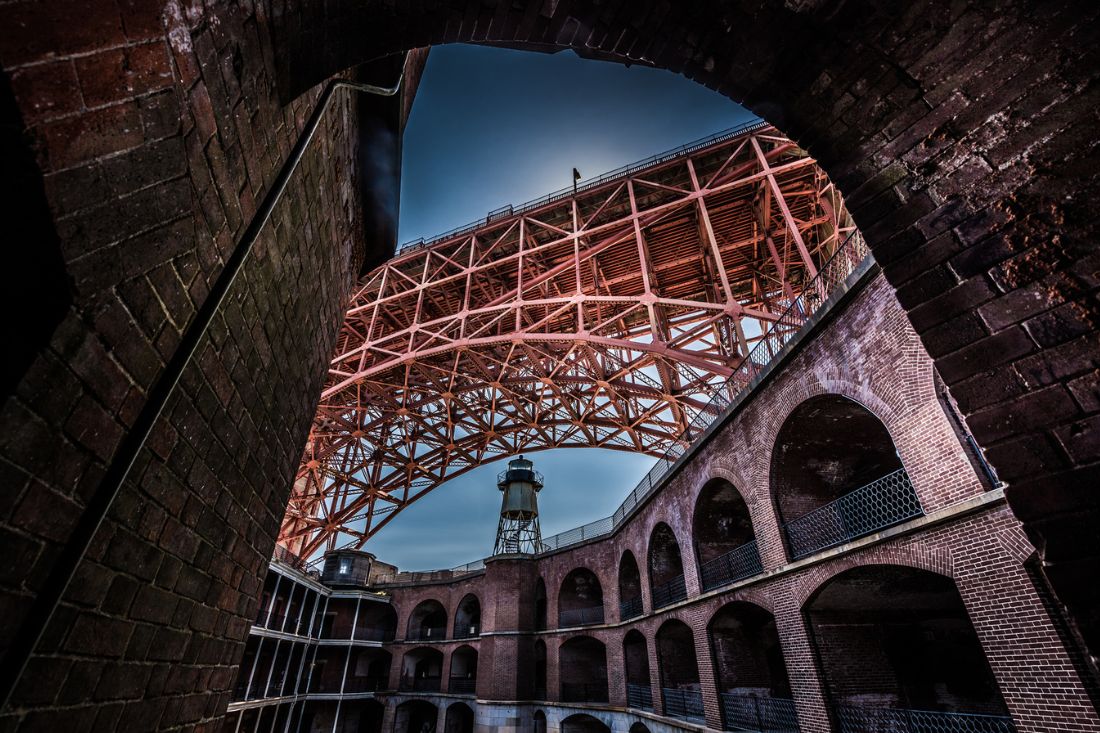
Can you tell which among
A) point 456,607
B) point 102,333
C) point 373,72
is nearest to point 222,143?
point 102,333

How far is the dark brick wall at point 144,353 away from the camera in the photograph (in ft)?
3.22

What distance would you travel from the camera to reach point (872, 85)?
211 cm

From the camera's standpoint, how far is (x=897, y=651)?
10078 millimetres

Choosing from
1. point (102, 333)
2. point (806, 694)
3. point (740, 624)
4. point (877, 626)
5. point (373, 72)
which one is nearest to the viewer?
point (102, 333)

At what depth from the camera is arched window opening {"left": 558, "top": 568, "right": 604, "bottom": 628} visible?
20.9 metres

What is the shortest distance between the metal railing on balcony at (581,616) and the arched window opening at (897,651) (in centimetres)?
1182

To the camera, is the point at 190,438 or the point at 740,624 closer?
the point at 190,438

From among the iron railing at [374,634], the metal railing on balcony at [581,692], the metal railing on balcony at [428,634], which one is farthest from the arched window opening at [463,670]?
the metal railing on balcony at [581,692]

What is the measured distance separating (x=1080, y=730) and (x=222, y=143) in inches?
330

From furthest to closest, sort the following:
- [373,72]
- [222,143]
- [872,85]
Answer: [373,72] < [872,85] < [222,143]

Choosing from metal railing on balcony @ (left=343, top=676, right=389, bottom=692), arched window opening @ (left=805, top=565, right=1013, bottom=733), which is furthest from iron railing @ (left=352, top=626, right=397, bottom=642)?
arched window opening @ (left=805, top=565, right=1013, bottom=733)

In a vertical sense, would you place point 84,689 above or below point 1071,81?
below

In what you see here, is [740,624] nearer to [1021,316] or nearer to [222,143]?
[1021,316]

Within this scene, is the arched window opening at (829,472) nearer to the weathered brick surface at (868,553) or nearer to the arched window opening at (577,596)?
the weathered brick surface at (868,553)
